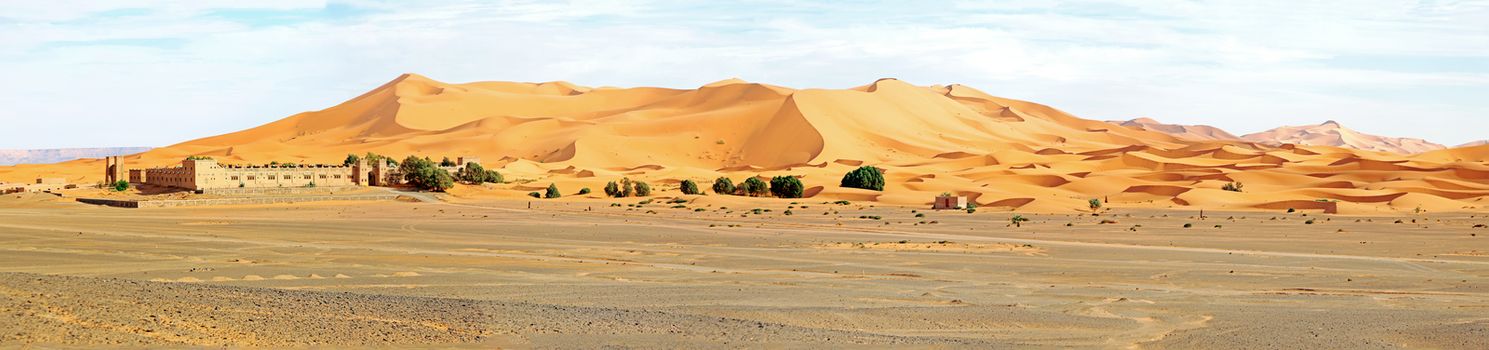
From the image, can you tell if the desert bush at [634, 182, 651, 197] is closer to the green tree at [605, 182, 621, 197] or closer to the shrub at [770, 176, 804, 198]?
the green tree at [605, 182, 621, 197]

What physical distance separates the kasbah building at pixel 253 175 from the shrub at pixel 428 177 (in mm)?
1316

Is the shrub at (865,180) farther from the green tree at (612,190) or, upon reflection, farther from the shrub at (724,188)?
the green tree at (612,190)

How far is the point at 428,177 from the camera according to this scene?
222ft

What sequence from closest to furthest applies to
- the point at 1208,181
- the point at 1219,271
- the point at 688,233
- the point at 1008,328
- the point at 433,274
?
the point at 1008,328
the point at 433,274
the point at 1219,271
the point at 688,233
the point at 1208,181

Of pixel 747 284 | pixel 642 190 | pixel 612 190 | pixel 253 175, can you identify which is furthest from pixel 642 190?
pixel 747 284

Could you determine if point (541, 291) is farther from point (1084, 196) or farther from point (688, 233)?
point (1084, 196)

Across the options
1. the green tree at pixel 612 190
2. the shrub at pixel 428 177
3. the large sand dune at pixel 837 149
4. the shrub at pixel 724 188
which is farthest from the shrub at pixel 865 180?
the shrub at pixel 428 177

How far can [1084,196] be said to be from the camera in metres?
63.3

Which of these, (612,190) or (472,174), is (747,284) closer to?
(612,190)

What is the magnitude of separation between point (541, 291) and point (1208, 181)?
191ft

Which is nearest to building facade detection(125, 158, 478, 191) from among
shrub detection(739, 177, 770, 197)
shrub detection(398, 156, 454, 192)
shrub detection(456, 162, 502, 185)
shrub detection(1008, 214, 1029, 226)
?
shrub detection(456, 162, 502, 185)

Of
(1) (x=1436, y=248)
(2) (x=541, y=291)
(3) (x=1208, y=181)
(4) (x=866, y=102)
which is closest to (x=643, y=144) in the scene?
(4) (x=866, y=102)

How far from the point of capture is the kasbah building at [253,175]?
61.3 m

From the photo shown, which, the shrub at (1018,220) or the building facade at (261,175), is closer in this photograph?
the shrub at (1018,220)
